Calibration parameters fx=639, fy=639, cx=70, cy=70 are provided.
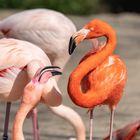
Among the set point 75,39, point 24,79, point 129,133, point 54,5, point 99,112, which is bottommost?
point 54,5

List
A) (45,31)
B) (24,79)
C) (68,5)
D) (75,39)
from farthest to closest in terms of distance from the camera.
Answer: (68,5)
(45,31)
(24,79)
(75,39)

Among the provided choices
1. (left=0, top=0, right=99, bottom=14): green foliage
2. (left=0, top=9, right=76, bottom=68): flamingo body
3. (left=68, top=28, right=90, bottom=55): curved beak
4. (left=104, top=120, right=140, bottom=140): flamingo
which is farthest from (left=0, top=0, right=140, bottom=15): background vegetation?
(left=68, top=28, right=90, bottom=55): curved beak

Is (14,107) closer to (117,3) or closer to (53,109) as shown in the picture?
(53,109)

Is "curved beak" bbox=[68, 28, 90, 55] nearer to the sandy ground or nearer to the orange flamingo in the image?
the orange flamingo

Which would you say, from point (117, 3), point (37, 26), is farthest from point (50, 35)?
point (117, 3)

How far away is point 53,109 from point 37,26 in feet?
3.33

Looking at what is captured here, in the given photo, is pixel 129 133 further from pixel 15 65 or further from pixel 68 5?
pixel 68 5

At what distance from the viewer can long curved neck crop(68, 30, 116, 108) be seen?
11.5ft

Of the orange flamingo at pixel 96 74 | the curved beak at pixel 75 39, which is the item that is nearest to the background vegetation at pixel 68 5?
the orange flamingo at pixel 96 74

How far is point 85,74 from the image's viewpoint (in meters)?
3.60

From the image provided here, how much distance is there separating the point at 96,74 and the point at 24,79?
1.36 ft

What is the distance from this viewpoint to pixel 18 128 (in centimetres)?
332

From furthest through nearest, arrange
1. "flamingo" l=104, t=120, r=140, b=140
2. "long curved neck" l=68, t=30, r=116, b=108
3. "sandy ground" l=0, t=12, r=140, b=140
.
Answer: "sandy ground" l=0, t=12, r=140, b=140 < "flamingo" l=104, t=120, r=140, b=140 < "long curved neck" l=68, t=30, r=116, b=108

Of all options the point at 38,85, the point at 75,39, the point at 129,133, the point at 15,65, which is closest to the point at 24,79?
the point at 15,65
